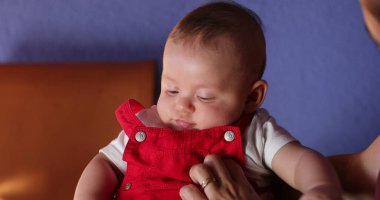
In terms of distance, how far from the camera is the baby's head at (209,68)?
88 centimetres

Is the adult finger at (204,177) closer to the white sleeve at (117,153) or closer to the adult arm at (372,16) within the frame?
the white sleeve at (117,153)

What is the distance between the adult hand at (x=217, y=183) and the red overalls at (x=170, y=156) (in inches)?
1.3

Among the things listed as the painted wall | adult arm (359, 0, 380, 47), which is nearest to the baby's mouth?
adult arm (359, 0, 380, 47)

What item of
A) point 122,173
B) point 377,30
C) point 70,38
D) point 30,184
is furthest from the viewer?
point 70,38

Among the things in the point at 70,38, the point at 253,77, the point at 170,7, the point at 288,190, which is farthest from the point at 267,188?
the point at 70,38

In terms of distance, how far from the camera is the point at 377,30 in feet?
2.43

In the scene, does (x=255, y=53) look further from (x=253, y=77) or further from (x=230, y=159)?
(x=230, y=159)

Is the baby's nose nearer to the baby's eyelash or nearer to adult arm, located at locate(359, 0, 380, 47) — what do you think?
the baby's eyelash

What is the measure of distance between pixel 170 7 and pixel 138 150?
863 mm

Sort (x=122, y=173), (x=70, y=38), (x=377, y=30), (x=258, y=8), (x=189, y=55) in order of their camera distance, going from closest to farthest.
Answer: (x=377, y=30)
(x=189, y=55)
(x=122, y=173)
(x=258, y=8)
(x=70, y=38)

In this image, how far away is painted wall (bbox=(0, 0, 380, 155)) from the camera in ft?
4.86

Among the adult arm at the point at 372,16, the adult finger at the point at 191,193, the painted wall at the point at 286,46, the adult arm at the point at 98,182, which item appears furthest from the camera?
the painted wall at the point at 286,46

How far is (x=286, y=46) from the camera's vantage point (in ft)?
Result: 5.23

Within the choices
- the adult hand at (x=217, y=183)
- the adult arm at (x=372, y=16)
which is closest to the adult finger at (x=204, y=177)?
the adult hand at (x=217, y=183)
